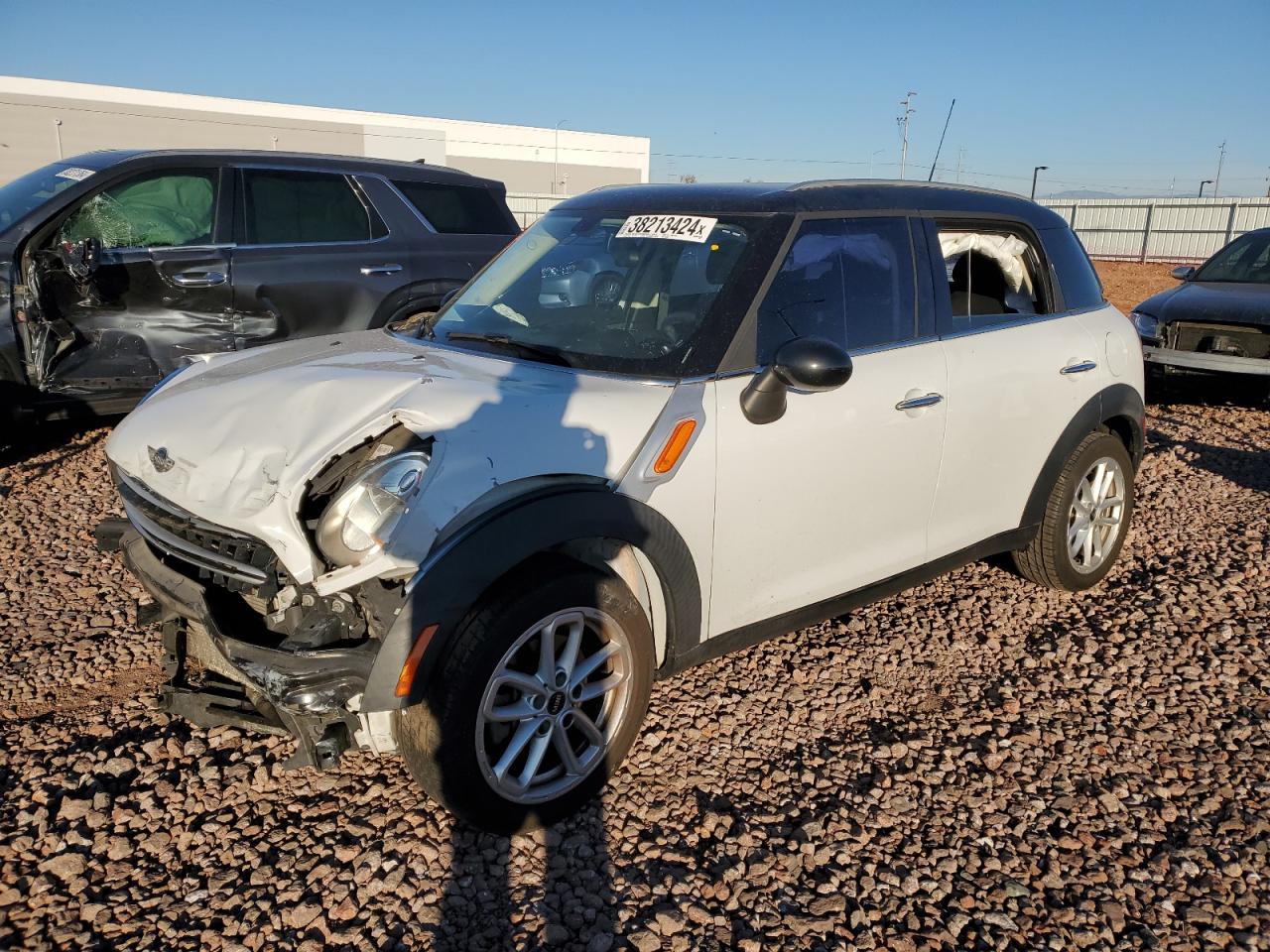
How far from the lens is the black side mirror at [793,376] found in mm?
2982

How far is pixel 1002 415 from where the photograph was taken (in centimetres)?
403

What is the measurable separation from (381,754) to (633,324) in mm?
1748

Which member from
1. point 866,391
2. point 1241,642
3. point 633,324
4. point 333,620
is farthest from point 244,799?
point 1241,642

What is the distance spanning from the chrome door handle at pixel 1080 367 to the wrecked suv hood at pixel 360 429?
2.23 m

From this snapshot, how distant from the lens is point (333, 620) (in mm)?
2578

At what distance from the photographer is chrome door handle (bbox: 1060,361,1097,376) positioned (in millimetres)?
4293

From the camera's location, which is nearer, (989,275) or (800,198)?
(800,198)

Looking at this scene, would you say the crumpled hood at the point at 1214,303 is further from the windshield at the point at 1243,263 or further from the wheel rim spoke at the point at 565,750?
the wheel rim spoke at the point at 565,750

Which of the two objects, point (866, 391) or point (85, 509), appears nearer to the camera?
point (866, 391)

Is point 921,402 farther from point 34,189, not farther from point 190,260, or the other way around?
point 34,189

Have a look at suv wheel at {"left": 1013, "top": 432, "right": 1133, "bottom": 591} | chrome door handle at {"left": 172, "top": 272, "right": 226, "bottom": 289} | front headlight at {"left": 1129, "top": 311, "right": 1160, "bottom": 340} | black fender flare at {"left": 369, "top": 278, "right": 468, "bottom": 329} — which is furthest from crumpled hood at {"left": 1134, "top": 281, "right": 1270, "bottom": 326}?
chrome door handle at {"left": 172, "top": 272, "right": 226, "bottom": 289}

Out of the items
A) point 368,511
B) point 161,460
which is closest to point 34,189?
point 161,460

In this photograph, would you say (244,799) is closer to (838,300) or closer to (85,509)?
(838,300)

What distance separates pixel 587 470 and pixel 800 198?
1483 millimetres
